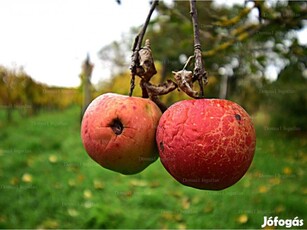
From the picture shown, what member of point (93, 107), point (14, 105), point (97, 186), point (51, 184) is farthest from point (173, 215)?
point (14, 105)

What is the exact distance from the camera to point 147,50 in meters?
→ 0.79

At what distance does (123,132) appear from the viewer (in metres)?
0.80

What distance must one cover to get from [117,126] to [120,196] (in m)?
2.99

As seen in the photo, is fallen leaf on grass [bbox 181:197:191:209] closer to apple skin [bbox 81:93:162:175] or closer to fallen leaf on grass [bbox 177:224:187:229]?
fallen leaf on grass [bbox 177:224:187:229]

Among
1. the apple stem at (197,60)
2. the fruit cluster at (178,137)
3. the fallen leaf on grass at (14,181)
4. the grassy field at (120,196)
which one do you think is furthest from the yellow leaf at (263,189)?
the apple stem at (197,60)

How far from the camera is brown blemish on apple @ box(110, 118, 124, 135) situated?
0.81 meters

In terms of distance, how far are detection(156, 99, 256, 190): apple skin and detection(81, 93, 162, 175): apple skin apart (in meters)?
0.04

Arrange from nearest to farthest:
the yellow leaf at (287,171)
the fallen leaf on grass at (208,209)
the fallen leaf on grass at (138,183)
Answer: the fallen leaf on grass at (208,209), the fallen leaf on grass at (138,183), the yellow leaf at (287,171)

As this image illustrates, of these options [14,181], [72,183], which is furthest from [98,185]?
[14,181]

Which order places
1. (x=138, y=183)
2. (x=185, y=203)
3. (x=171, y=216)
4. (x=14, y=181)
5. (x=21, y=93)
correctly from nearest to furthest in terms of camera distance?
(x=171, y=216) < (x=185, y=203) < (x=14, y=181) < (x=138, y=183) < (x=21, y=93)

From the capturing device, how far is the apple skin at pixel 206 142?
0.73 m

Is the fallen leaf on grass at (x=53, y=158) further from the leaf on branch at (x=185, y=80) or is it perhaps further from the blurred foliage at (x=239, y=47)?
the leaf on branch at (x=185, y=80)

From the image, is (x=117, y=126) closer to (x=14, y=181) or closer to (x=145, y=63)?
(x=145, y=63)

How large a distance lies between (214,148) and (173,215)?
2697 millimetres
